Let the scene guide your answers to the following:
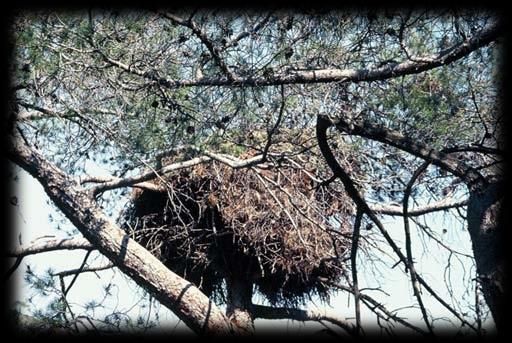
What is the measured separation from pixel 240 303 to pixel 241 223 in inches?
32.2

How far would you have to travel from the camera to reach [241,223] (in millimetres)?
6969

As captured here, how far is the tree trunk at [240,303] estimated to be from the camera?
7062 millimetres

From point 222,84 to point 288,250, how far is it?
94.3 inches

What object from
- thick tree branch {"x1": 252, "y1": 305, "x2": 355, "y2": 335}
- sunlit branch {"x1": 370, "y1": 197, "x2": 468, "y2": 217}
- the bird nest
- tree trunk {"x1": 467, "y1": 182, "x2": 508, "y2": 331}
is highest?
the bird nest

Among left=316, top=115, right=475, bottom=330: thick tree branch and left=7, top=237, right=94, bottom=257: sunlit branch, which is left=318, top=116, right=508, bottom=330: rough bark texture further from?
left=7, top=237, right=94, bottom=257: sunlit branch

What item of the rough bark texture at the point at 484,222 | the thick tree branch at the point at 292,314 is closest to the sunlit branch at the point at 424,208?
the rough bark texture at the point at 484,222

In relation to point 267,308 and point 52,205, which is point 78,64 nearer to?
point 52,205

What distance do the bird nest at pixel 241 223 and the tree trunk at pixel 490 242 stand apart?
8.83 ft

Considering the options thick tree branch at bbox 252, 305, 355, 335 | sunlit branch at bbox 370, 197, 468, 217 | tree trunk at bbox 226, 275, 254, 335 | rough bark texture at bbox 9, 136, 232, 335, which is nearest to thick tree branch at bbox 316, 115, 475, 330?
sunlit branch at bbox 370, 197, 468, 217

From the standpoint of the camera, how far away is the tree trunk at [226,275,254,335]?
7.06 m

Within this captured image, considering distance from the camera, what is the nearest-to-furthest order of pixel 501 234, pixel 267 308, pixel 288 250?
pixel 501 234
pixel 288 250
pixel 267 308

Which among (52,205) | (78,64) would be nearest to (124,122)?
(78,64)

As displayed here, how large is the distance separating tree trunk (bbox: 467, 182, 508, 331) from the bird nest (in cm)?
269

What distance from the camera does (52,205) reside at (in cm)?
627
